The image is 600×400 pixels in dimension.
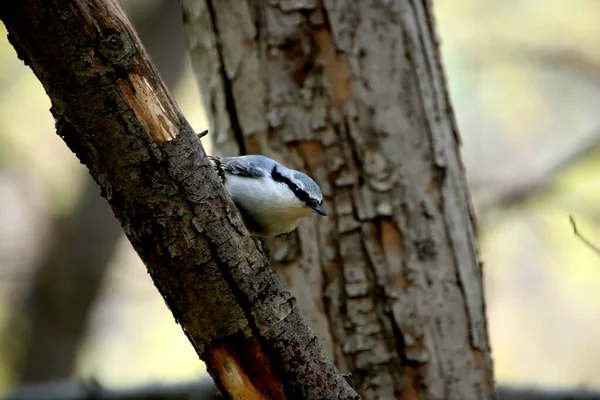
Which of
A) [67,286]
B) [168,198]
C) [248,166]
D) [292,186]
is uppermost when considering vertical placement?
[67,286]


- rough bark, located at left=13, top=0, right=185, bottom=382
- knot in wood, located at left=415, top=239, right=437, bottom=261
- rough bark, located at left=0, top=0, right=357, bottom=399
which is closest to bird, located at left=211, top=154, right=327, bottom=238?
knot in wood, located at left=415, top=239, right=437, bottom=261

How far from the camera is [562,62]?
6.92 metres

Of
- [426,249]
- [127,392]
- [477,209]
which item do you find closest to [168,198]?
[426,249]

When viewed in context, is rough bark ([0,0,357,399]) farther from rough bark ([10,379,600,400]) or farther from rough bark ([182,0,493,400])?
rough bark ([10,379,600,400])

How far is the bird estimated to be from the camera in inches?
104

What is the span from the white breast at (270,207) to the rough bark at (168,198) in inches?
31.7

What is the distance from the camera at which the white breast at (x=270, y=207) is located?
265 centimetres

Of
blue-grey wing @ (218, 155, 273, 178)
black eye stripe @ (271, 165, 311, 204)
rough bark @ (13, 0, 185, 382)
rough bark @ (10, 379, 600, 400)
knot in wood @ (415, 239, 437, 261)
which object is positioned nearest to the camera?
black eye stripe @ (271, 165, 311, 204)

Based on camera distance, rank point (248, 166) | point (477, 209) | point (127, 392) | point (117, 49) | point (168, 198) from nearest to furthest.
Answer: point (117, 49), point (168, 198), point (248, 166), point (127, 392), point (477, 209)

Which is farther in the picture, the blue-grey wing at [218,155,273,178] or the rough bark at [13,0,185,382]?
the rough bark at [13,0,185,382]

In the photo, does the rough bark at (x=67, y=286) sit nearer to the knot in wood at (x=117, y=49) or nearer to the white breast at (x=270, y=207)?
the white breast at (x=270, y=207)

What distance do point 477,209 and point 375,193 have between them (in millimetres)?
2708

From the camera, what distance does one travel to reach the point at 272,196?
2676 mm

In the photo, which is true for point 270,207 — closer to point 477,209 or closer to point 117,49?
point 117,49
